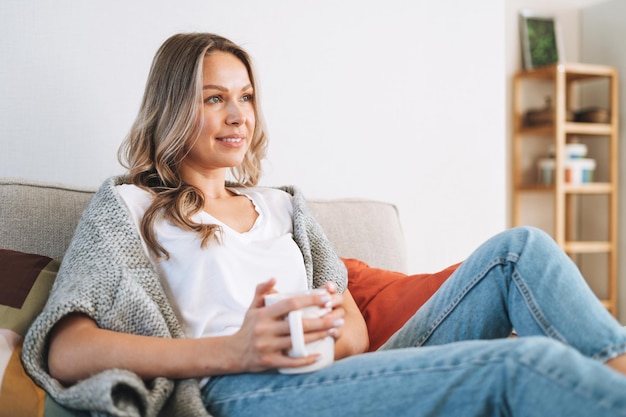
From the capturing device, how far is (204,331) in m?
1.28

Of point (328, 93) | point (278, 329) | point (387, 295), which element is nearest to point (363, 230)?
point (387, 295)

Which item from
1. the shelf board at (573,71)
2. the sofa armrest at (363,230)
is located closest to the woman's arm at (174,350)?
the sofa armrest at (363,230)

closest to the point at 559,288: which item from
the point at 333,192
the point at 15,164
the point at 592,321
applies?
the point at 592,321

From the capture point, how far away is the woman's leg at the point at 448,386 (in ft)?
2.72

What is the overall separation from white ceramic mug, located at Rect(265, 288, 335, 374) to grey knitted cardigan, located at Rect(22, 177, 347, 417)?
179 mm

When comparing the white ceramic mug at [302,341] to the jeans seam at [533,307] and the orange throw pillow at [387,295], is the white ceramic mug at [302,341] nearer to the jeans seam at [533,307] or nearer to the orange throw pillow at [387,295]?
the jeans seam at [533,307]

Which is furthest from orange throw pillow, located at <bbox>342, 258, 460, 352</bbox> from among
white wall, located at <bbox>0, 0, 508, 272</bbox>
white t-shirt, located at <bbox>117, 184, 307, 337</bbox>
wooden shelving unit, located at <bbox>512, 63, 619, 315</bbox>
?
wooden shelving unit, located at <bbox>512, 63, 619, 315</bbox>

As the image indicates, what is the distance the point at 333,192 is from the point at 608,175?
236 centimetres

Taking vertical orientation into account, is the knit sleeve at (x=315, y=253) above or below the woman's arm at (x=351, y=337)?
above

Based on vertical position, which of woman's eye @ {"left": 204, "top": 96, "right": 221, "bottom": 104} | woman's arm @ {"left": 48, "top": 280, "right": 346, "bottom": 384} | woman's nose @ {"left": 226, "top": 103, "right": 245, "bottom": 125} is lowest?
woman's arm @ {"left": 48, "top": 280, "right": 346, "bottom": 384}

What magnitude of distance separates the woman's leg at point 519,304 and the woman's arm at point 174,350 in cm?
29

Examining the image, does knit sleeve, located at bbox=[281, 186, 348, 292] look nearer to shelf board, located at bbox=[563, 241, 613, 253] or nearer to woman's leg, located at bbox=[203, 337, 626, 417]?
woman's leg, located at bbox=[203, 337, 626, 417]

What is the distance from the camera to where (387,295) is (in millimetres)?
1619

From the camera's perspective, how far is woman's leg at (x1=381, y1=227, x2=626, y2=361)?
1.08 meters
